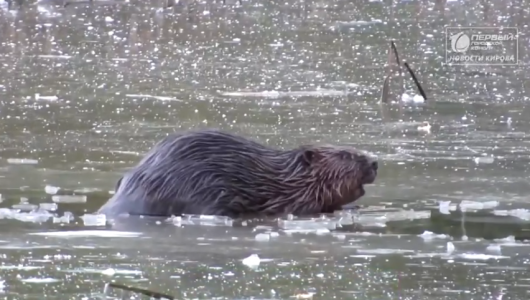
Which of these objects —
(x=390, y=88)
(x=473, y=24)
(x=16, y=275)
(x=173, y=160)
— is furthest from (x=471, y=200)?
(x=473, y=24)

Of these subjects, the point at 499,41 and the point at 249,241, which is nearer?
the point at 249,241

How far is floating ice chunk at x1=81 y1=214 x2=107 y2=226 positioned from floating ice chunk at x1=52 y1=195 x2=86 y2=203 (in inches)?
21.0

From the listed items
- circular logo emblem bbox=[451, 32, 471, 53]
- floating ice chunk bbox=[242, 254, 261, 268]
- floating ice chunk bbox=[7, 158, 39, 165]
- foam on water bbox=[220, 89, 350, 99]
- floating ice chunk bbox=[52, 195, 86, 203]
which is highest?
circular logo emblem bbox=[451, 32, 471, 53]

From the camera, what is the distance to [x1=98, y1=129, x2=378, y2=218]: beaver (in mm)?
6977

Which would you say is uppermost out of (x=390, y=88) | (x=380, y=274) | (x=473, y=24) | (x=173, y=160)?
(x=473, y=24)

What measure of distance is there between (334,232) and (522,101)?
5.00 m

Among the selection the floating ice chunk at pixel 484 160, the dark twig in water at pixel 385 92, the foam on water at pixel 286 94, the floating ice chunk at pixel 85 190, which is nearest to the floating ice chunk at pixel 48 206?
the floating ice chunk at pixel 85 190

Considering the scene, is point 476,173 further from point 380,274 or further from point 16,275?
point 16,275

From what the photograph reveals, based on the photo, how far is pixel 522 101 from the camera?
1101 centimetres

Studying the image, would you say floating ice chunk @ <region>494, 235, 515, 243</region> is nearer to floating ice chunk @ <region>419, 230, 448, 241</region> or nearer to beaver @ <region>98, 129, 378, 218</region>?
floating ice chunk @ <region>419, 230, 448, 241</region>

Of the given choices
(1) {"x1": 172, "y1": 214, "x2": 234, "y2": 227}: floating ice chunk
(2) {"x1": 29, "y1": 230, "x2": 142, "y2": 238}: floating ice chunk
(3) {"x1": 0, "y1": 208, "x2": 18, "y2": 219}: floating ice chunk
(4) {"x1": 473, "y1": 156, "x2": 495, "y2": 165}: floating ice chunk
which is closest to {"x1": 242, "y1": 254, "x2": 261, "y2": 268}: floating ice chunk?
(2) {"x1": 29, "y1": 230, "x2": 142, "y2": 238}: floating ice chunk

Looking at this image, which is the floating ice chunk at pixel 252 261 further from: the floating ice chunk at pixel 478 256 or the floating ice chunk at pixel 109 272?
the floating ice chunk at pixel 478 256

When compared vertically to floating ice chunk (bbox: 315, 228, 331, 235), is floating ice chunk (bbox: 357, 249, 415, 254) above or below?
below

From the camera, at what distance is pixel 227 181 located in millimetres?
7078
